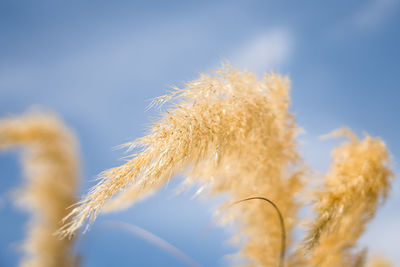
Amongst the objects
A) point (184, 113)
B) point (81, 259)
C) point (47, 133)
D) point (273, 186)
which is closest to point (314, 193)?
point (273, 186)

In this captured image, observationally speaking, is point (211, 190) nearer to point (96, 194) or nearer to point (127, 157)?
point (127, 157)

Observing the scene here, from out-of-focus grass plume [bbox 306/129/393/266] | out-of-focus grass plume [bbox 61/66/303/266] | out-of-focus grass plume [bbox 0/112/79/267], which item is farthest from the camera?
out-of-focus grass plume [bbox 0/112/79/267]

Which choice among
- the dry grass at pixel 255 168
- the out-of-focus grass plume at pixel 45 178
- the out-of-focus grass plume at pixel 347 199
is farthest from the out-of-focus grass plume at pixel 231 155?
the out-of-focus grass plume at pixel 45 178

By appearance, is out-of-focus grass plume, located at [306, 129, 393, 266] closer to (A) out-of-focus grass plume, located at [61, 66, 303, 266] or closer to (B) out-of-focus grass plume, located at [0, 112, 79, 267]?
(A) out-of-focus grass plume, located at [61, 66, 303, 266]

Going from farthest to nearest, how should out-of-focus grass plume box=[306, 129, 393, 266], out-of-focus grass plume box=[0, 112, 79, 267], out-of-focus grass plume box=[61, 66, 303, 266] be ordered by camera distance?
out-of-focus grass plume box=[0, 112, 79, 267] < out-of-focus grass plume box=[306, 129, 393, 266] < out-of-focus grass plume box=[61, 66, 303, 266]

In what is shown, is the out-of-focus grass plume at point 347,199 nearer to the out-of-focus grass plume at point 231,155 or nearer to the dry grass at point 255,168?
the dry grass at point 255,168

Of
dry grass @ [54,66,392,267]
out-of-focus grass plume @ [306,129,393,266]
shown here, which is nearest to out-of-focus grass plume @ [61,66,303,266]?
dry grass @ [54,66,392,267]

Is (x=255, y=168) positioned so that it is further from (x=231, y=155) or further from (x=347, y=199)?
(x=347, y=199)
